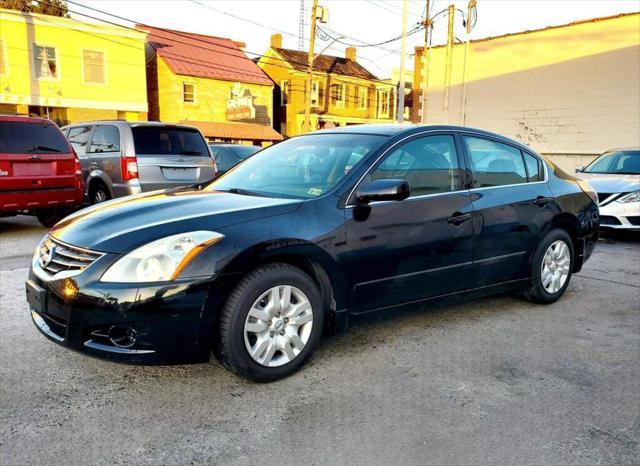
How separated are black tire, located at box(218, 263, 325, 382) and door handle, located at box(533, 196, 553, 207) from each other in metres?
2.46

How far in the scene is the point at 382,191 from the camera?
3459 mm

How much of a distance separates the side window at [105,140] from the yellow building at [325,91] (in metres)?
26.0

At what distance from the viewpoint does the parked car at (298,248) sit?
2887 millimetres

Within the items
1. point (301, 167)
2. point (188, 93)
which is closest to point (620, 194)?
point (301, 167)

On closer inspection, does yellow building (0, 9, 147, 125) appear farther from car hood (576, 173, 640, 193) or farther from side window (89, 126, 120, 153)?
car hood (576, 173, 640, 193)

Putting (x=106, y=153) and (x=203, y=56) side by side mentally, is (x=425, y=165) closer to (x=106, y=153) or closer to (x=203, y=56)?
(x=106, y=153)

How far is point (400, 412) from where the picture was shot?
9.61 ft

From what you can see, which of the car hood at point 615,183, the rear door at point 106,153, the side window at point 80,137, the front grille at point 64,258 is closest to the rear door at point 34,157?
the rear door at point 106,153

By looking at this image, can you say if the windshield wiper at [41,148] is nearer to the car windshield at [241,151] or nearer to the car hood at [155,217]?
the car windshield at [241,151]

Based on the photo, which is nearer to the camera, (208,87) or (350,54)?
(208,87)

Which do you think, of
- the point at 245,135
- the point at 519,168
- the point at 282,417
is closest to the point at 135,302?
the point at 282,417

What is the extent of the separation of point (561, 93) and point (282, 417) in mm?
18289

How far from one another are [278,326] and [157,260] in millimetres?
809

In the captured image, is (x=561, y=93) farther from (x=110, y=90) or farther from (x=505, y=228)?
(x=110, y=90)
